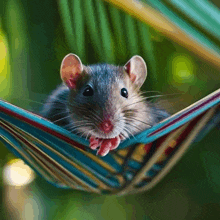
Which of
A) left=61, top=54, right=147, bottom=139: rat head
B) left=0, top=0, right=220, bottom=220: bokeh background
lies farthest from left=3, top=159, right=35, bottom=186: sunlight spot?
left=61, top=54, right=147, bottom=139: rat head

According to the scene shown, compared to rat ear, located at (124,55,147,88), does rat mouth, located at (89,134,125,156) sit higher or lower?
lower

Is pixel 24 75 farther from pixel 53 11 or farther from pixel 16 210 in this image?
pixel 16 210

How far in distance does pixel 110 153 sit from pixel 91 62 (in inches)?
30.5

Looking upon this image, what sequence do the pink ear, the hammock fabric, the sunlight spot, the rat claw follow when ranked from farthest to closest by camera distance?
1. the sunlight spot
2. the pink ear
3. the rat claw
4. the hammock fabric

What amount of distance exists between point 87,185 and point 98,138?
0.20 m

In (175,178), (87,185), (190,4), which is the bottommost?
(175,178)

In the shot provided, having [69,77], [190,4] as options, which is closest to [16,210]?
[69,77]

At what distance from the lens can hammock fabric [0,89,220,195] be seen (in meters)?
0.83

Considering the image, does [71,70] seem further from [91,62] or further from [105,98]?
[91,62]

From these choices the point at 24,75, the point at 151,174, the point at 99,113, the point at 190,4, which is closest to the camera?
the point at 190,4

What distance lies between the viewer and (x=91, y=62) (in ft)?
5.45

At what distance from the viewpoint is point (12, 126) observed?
2.90 ft

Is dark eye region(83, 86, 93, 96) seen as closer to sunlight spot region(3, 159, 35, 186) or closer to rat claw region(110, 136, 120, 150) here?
rat claw region(110, 136, 120, 150)

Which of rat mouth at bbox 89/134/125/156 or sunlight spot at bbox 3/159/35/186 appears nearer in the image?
rat mouth at bbox 89/134/125/156
